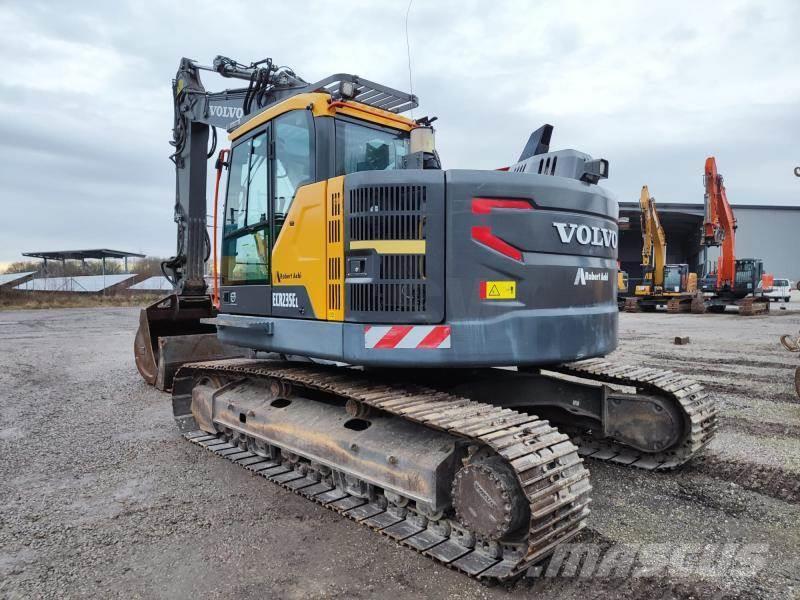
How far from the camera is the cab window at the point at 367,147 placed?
165 inches

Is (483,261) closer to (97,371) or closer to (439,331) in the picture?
(439,331)

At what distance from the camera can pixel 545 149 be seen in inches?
188

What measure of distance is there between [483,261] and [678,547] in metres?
2.09

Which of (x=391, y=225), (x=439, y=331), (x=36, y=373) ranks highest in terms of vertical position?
(x=391, y=225)

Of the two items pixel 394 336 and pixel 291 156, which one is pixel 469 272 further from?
pixel 291 156

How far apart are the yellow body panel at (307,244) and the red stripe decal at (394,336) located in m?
0.56

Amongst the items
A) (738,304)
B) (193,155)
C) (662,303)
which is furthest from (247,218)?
(662,303)

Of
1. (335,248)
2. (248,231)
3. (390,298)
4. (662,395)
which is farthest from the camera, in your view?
(248,231)

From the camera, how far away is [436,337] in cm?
360

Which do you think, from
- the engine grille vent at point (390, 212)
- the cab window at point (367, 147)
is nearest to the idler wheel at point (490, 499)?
the engine grille vent at point (390, 212)

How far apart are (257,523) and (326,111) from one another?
9.58 ft

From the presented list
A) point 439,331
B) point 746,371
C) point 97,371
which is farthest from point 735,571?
point 97,371

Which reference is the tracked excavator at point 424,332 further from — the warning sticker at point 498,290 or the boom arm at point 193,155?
the boom arm at point 193,155

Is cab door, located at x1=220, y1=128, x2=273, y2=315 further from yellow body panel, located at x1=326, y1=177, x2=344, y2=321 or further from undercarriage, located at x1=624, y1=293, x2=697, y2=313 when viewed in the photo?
undercarriage, located at x1=624, y1=293, x2=697, y2=313
